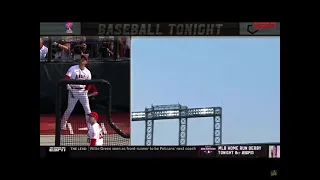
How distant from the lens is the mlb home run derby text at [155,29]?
259 inches

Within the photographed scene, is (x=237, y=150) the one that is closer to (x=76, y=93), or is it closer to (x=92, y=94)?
(x=92, y=94)

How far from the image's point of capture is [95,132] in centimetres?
662

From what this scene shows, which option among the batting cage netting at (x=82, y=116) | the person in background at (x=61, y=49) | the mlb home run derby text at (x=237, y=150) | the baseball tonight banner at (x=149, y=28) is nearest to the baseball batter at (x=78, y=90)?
the batting cage netting at (x=82, y=116)

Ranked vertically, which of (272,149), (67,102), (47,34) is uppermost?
(47,34)

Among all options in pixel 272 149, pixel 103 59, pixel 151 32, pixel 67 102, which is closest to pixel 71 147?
pixel 67 102

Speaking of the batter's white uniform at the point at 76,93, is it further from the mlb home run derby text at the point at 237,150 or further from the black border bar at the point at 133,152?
the mlb home run derby text at the point at 237,150

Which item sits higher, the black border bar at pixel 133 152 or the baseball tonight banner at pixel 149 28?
the baseball tonight banner at pixel 149 28

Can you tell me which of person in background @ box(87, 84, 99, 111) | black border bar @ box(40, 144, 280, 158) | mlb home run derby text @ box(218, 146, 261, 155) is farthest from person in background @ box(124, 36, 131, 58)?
mlb home run derby text @ box(218, 146, 261, 155)

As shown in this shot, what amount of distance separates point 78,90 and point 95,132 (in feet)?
1.38

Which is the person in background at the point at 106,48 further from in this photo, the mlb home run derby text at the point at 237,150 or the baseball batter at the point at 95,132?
the mlb home run derby text at the point at 237,150

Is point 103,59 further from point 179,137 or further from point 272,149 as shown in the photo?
point 272,149

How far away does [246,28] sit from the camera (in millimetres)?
6598

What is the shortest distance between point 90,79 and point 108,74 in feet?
0.60

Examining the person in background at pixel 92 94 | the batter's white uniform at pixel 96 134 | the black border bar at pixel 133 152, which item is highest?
the person in background at pixel 92 94
